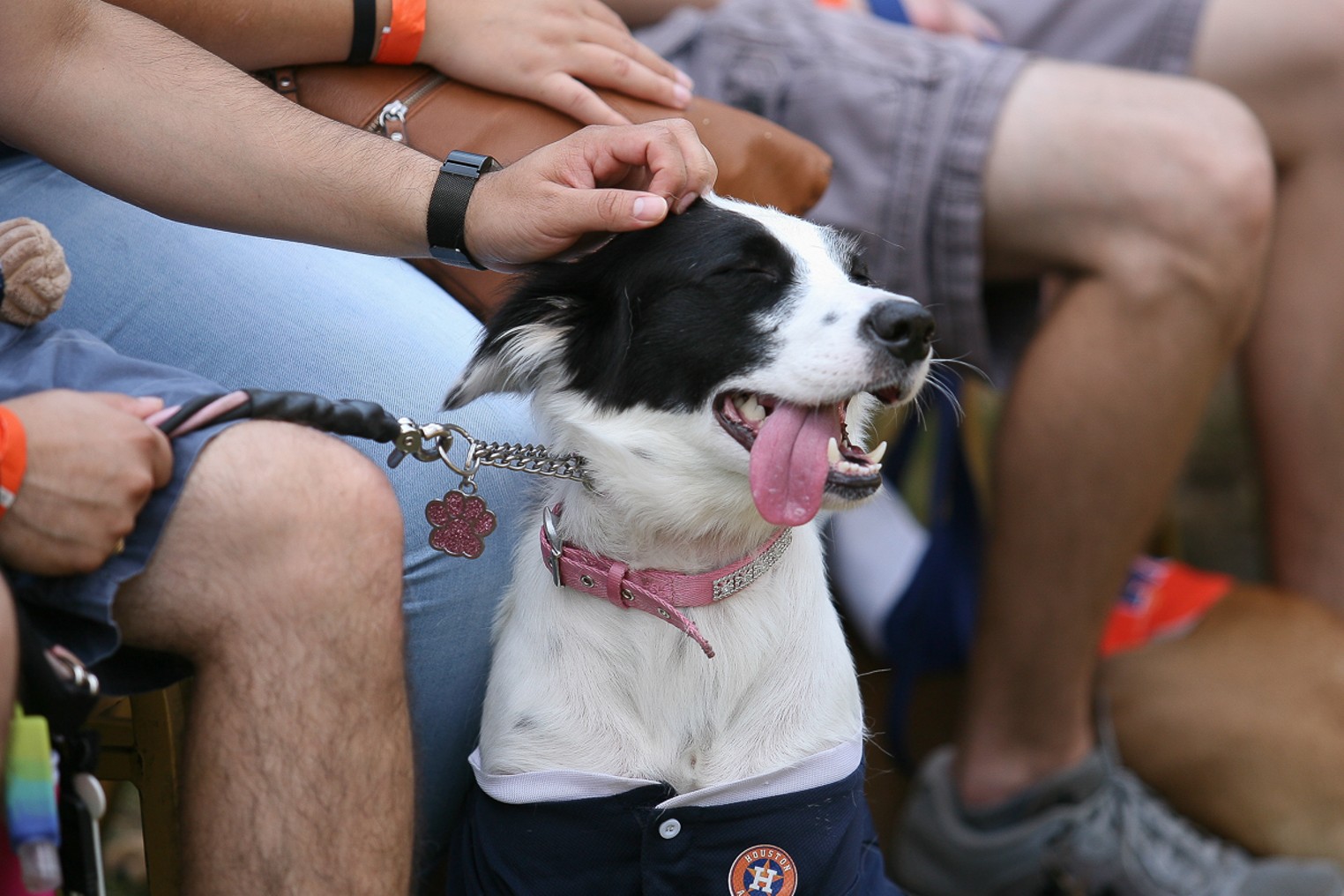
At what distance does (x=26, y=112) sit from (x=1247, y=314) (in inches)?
79.3

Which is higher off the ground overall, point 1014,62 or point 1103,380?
point 1014,62

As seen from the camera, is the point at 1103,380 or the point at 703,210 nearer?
the point at 703,210

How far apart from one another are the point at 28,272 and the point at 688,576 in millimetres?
798

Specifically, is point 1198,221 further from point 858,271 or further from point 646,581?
point 646,581

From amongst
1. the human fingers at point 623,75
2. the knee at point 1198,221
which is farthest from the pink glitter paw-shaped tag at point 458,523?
the knee at point 1198,221

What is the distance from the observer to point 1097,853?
2.43 m

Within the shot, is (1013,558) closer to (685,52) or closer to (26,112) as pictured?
(685,52)

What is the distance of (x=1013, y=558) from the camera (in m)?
2.33

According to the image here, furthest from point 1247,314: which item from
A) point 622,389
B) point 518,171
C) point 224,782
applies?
point 224,782

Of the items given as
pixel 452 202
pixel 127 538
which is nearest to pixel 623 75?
pixel 452 202

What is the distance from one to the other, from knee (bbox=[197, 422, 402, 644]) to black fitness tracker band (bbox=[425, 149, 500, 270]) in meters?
0.32

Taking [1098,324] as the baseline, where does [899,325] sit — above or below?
above

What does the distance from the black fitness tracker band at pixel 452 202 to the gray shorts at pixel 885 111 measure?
2.97 ft

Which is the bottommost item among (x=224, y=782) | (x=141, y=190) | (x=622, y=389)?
(x=224, y=782)
